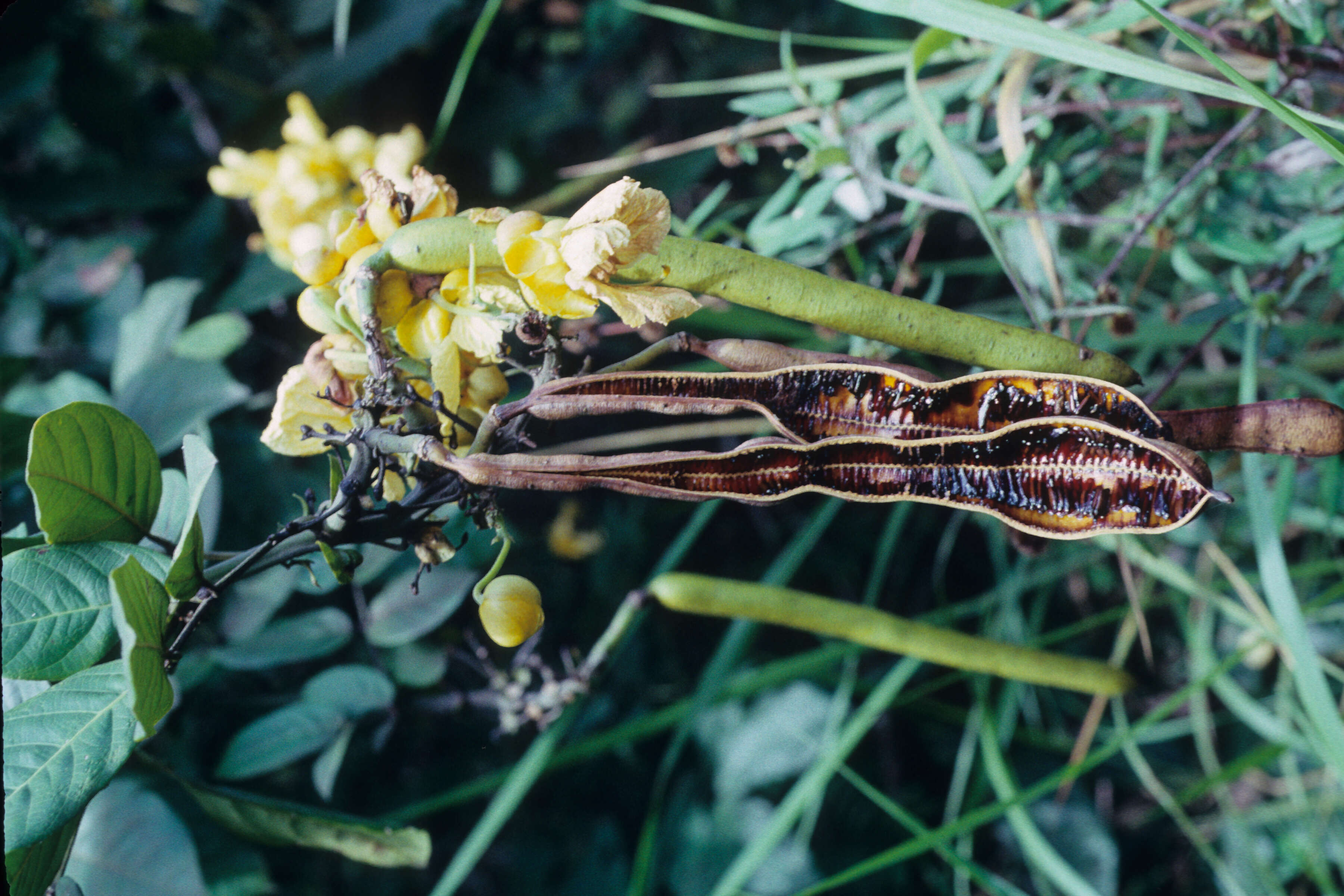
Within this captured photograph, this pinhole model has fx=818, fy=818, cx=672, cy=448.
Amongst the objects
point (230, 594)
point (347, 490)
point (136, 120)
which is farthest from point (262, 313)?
point (347, 490)

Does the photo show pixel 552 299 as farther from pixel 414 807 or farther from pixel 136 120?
pixel 136 120

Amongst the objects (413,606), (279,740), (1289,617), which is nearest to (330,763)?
(279,740)

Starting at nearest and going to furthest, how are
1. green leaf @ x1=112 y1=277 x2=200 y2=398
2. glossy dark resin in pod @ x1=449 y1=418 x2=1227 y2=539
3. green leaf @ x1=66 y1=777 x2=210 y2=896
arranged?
glossy dark resin in pod @ x1=449 y1=418 x2=1227 y2=539, green leaf @ x1=66 y1=777 x2=210 y2=896, green leaf @ x1=112 y1=277 x2=200 y2=398

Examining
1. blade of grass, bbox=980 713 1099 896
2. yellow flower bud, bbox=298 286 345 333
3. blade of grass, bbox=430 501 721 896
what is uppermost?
yellow flower bud, bbox=298 286 345 333

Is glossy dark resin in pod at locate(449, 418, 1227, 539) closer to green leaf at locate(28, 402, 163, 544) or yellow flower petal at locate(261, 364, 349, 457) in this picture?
yellow flower petal at locate(261, 364, 349, 457)

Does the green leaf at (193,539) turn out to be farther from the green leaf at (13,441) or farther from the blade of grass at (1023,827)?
the blade of grass at (1023,827)

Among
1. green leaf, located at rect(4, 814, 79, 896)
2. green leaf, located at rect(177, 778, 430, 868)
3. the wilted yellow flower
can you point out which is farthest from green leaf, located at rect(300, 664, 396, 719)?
the wilted yellow flower
